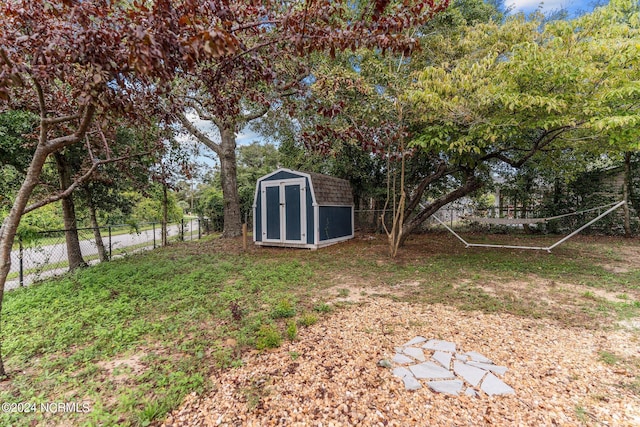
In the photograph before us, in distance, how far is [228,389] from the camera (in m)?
1.78

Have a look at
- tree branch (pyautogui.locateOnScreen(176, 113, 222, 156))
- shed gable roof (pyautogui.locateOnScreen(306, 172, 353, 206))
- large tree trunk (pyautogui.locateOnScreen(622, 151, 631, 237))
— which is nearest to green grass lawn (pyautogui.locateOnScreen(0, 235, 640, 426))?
shed gable roof (pyautogui.locateOnScreen(306, 172, 353, 206))

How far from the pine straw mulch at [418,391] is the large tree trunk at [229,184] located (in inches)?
272

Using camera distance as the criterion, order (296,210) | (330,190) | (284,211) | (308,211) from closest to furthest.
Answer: (308,211) → (296,210) → (284,211) → (330,190)

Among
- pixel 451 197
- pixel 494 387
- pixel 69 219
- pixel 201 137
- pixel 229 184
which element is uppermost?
pixel 201 137

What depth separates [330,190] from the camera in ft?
26.1

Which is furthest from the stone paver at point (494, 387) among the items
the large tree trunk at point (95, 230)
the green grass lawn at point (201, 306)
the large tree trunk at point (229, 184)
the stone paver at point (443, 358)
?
the large tree trunk at point (229, 184)

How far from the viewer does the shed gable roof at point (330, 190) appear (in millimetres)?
7323

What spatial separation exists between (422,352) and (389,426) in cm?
81

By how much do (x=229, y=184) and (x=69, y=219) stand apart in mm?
4134

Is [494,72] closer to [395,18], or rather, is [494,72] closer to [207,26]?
[395,18]

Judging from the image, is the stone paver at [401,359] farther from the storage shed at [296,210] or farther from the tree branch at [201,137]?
the tree branch at [201,137]

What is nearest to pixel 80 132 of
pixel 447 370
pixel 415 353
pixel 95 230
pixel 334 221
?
pixel 415 353

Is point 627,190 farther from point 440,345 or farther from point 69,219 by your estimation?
point 69,219

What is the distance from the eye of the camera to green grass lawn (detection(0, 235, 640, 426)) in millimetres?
1845
